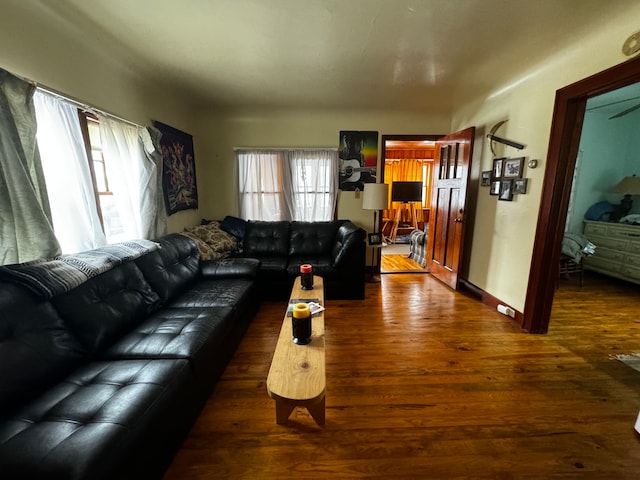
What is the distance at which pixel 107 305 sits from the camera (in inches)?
61.1

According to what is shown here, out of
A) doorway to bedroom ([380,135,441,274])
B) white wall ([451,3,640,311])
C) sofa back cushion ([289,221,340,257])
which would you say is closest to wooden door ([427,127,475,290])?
white wall ([451,3,640,311])

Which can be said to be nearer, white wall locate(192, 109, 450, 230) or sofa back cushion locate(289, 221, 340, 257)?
sofa back cushion locate(289, 221, 340, 257)

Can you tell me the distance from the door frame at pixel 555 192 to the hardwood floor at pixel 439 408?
0.30 meters

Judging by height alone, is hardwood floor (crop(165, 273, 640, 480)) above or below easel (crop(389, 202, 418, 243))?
below

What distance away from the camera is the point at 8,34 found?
4.61 ft

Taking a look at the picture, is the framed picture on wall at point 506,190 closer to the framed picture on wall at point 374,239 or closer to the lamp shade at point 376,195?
the lamp shade at point 376,195

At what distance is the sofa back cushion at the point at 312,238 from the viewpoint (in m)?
3.43

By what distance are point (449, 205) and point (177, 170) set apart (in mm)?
3453

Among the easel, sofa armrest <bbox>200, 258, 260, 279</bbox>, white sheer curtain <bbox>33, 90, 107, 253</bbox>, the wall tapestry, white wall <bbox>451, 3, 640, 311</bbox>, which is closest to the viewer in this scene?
white sheer curtain <bbox>33, 90, 107, 253</bbox>

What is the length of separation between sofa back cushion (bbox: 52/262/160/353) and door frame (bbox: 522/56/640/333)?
3171 millimetres

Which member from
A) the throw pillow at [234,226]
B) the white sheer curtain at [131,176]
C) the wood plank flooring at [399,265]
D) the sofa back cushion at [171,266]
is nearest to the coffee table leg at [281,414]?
the sofa back cushion at [171,266]

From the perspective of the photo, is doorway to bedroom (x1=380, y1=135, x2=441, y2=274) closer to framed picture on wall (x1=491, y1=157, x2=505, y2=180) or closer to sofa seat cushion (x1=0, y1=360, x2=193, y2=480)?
framed picture on wall (x1=491, y1=157, x2=505, y2=180)

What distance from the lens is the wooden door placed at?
3.09 m

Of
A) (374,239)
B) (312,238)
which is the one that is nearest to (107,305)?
(312,238)
